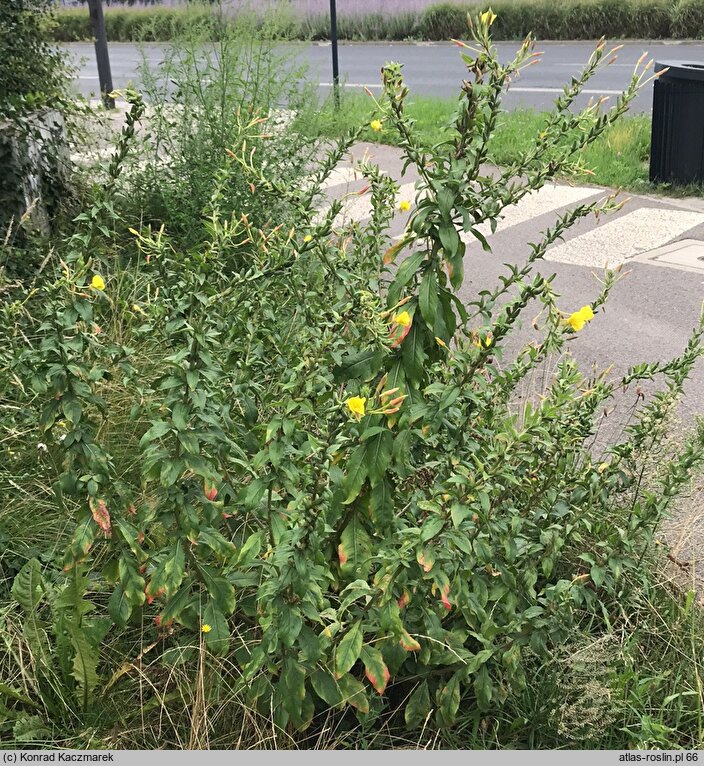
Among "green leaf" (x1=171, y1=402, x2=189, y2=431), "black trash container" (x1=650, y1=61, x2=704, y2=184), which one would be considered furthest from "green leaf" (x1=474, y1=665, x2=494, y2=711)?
"black trash container" (x1=650, y1=61, x2=704, y2=184)

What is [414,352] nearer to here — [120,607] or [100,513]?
[100,513]

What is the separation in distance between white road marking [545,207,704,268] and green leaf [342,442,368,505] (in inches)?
173

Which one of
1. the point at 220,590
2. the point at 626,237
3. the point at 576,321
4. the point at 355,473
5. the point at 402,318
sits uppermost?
the point at 402,318

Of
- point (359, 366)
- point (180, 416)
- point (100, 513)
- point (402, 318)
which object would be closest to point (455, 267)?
point (402, 318)

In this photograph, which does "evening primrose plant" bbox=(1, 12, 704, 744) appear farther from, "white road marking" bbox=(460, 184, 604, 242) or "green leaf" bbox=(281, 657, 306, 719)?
"white road marking" bbox=(460, 184, 604, 242)

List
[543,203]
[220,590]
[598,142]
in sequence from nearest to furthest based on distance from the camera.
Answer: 1. [220,590]
2. [543,203]
3. [598,142]

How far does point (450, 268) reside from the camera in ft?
7.38

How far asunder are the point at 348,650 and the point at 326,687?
0.45 ft

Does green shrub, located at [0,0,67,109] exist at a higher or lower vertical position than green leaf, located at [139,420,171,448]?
higher

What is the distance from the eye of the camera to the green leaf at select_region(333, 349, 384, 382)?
7.50 feet

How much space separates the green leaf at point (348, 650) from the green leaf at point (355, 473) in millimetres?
312

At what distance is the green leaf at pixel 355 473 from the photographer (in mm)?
2203

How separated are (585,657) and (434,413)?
2.43 feet

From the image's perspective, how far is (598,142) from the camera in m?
9.00
